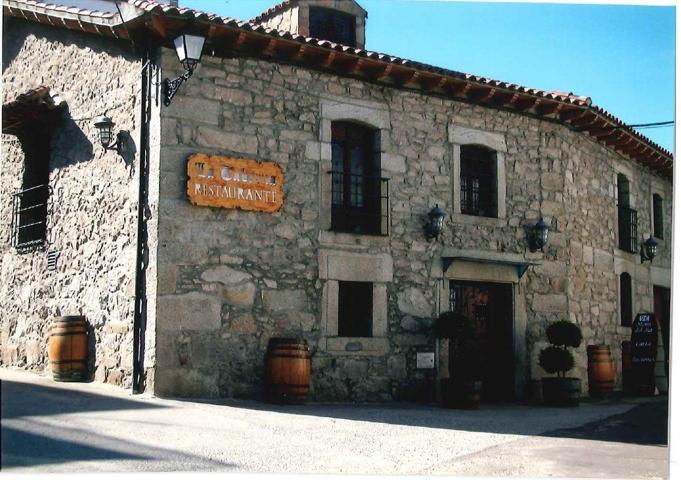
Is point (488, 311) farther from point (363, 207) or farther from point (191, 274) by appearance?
point (191, 274)

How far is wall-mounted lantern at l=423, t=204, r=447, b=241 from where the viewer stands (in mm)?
9719

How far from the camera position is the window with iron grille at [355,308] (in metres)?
9.24

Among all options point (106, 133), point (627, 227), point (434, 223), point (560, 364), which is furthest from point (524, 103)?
point (106, 133)

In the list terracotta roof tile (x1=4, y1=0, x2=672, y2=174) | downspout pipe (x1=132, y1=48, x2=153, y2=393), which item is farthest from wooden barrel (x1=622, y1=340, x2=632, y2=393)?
downspout pipe (x1=132, y1=48, x2=153, y2=393)

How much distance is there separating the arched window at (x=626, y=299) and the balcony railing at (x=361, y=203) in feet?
15.4

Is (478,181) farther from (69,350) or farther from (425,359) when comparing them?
(69,350)

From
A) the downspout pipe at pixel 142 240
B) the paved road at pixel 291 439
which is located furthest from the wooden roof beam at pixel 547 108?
the downspout pipe at pixel 142 240

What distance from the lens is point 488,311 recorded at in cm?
1052

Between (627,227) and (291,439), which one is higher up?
(627,227)

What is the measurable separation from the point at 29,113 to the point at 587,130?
24.5 feet

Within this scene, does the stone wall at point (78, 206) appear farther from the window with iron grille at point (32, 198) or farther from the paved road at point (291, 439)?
the paved road at point (291, 439)

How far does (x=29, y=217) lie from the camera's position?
32.6 feet

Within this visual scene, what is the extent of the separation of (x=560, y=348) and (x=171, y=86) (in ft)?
18.8

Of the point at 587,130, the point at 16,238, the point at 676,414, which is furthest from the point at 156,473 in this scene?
the point at 587,130
